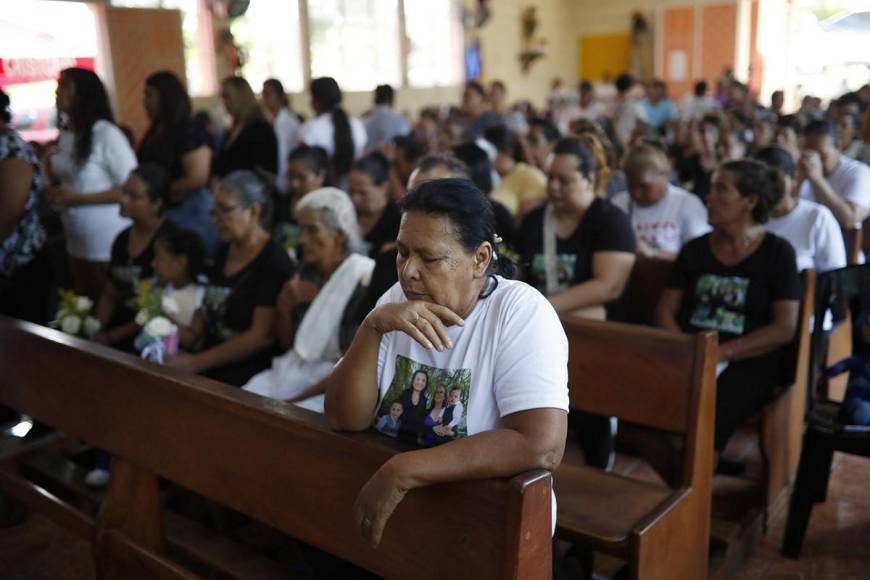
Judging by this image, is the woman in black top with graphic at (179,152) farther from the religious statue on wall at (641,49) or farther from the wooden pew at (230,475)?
the religious statue on wall at (641,49)

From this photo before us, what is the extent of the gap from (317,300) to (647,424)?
1.13 meters

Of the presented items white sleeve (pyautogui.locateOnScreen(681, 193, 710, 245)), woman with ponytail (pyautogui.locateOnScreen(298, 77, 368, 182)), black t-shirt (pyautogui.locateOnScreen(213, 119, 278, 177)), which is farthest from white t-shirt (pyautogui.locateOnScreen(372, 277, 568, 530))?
woman with ponytail (pyautogui.locateOnScreen(298, 77, 368, 182))

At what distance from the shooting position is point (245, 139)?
469cm

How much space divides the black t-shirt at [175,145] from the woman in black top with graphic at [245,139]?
531 millimetres

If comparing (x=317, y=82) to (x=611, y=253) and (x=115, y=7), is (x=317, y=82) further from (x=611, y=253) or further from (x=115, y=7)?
(x=115, y=7)

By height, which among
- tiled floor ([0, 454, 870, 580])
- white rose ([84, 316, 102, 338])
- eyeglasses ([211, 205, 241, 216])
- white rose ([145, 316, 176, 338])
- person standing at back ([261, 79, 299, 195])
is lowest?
tiled floor ([0, 454, 870, 580])

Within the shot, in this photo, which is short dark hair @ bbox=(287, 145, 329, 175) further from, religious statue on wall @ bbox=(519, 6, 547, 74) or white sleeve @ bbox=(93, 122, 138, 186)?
religious statue on wall @ bbox=(519, 6, 547, 74)


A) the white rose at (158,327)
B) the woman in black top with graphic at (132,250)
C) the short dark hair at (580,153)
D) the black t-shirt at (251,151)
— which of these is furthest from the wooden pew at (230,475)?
the black t-shirt at (251,151)

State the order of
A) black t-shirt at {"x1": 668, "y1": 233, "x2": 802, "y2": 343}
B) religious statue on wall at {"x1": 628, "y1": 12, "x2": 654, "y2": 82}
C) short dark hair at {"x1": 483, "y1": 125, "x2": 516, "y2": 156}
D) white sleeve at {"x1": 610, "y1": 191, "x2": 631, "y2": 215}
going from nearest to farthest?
black t-shirt at {"x1": 668, "y1": 233, "x2": 802, "y2": 343} → white sleeve at {"x1": 610, "y1": 191, "x2": 631, "y2": 215} → short dark hair at {"x1": 483, "y1": 125, "x2": 516, "y2": 156} → religious statue on wall at {"x1": 628, "y1": 12, "x2": 654, "y2": 82}

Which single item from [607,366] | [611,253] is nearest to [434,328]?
[607,366]

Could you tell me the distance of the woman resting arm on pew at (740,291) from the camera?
2.77m

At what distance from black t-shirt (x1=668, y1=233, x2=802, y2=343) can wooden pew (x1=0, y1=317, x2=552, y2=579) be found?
5.74 ft

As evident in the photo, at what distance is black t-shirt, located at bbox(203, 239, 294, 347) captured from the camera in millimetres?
2906

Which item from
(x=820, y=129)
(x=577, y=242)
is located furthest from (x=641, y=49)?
(x=577, y=242)
